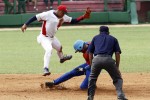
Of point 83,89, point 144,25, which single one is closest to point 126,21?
point 144,25

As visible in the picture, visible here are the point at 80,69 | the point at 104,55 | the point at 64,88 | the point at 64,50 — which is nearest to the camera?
the point at 104,55

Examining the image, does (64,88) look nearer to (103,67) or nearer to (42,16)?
(42,16)

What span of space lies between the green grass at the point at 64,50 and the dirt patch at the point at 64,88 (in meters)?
1.39

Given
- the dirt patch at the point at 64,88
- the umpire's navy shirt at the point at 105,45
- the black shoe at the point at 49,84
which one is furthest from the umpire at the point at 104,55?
the black shoe at the point at 49,84

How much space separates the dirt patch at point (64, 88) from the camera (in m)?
10.6

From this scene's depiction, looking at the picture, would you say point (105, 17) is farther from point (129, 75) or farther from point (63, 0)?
point (129, 75)

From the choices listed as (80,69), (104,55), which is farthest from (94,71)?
(80,69)

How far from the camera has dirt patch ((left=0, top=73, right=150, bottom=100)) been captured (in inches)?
417

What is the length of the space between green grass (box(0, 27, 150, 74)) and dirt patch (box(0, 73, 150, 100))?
1388 mm

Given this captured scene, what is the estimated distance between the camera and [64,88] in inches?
462

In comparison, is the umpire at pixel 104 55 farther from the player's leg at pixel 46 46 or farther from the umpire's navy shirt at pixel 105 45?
the player's leg at pixel 46 46

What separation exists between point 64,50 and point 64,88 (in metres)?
8.14

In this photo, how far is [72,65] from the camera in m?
16.1

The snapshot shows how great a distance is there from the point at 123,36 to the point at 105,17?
6.94 meters
